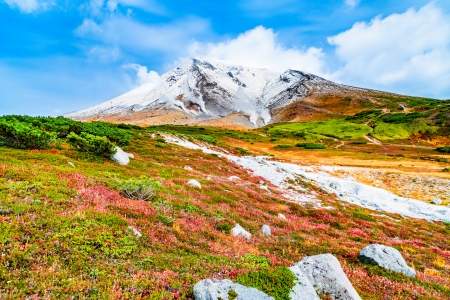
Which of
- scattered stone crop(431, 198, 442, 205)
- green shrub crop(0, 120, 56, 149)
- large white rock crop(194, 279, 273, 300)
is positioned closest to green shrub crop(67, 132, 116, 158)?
green shrub crop(0, 120, 56, 149)

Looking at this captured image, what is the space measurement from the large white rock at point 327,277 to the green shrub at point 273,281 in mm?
749

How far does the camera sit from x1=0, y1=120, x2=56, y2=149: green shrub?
29469 mm

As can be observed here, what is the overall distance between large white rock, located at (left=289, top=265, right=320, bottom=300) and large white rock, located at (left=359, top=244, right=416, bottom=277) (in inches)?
273

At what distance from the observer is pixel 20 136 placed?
2956 centimetres

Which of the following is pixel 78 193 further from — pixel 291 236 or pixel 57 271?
pixel 291 236

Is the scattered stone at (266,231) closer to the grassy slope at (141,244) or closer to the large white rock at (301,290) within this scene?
the grassy slope at (141,244)

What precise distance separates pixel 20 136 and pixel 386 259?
28.0 m

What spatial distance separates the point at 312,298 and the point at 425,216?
37.3 m

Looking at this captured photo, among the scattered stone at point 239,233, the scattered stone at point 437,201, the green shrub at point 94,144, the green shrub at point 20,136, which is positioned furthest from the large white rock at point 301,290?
the scattered stone at point 437,201

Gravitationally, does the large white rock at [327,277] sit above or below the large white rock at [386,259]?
above

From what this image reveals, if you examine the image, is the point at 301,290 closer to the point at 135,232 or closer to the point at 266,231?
the point at 135,232

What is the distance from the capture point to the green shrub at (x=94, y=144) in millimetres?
33069

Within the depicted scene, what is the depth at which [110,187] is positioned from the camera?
19.2 metres

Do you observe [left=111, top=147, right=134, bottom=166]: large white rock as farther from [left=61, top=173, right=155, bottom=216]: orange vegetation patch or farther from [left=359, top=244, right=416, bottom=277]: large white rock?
[left=359, top=244, right=416, bottom=277]: large white rock
